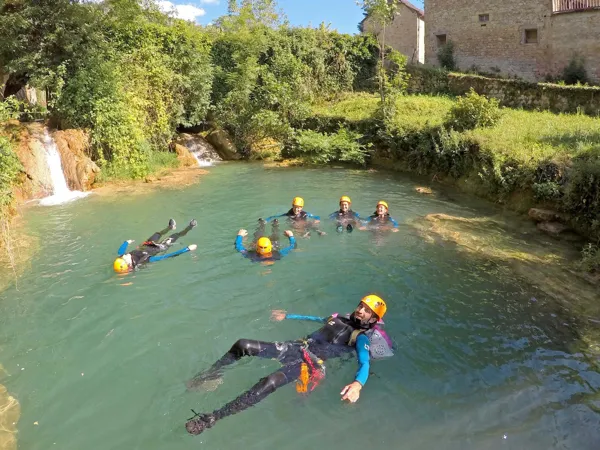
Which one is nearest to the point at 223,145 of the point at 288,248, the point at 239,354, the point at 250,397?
the point at 288,248

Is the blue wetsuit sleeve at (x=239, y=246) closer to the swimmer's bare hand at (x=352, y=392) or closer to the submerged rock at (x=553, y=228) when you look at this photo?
the swimmer's bare hand at (x=352, y=392)

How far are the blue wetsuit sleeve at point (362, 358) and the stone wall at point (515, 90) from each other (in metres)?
17.2

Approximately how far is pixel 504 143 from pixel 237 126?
1200 centimetres

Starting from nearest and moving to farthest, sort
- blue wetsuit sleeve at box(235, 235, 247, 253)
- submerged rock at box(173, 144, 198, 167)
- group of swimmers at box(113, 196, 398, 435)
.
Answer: group of swimmers at box(113, 196, 398, 435)
blue wetsuit sleeve at box(235, 235, 247, 253)
submerged rock at box(173, 144, 198, 167)

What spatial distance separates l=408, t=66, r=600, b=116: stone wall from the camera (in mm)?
18781

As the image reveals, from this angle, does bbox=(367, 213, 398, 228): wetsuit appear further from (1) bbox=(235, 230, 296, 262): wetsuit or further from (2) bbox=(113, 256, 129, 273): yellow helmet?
(2) bbox=(113, 256, 129, 273): yellow helmet

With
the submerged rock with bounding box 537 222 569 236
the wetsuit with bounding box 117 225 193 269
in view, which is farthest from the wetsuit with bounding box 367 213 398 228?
the wetsuit with bounding box 117 225 193 269

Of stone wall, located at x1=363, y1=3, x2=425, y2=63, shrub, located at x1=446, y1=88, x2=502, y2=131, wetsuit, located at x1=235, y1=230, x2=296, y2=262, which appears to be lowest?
wetsuit, located at x1=235, y1=230, x2=296, y2=262

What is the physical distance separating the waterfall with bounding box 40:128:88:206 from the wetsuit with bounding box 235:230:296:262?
782cm

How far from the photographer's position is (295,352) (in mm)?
6102

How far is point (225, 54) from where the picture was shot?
74.2 ft

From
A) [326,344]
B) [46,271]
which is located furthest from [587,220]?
[46,271]

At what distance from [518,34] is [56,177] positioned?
24.0 meters

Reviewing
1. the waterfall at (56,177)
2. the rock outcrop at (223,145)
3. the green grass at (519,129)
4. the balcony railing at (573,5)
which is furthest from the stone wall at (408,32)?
the waterfall at (56,177)
